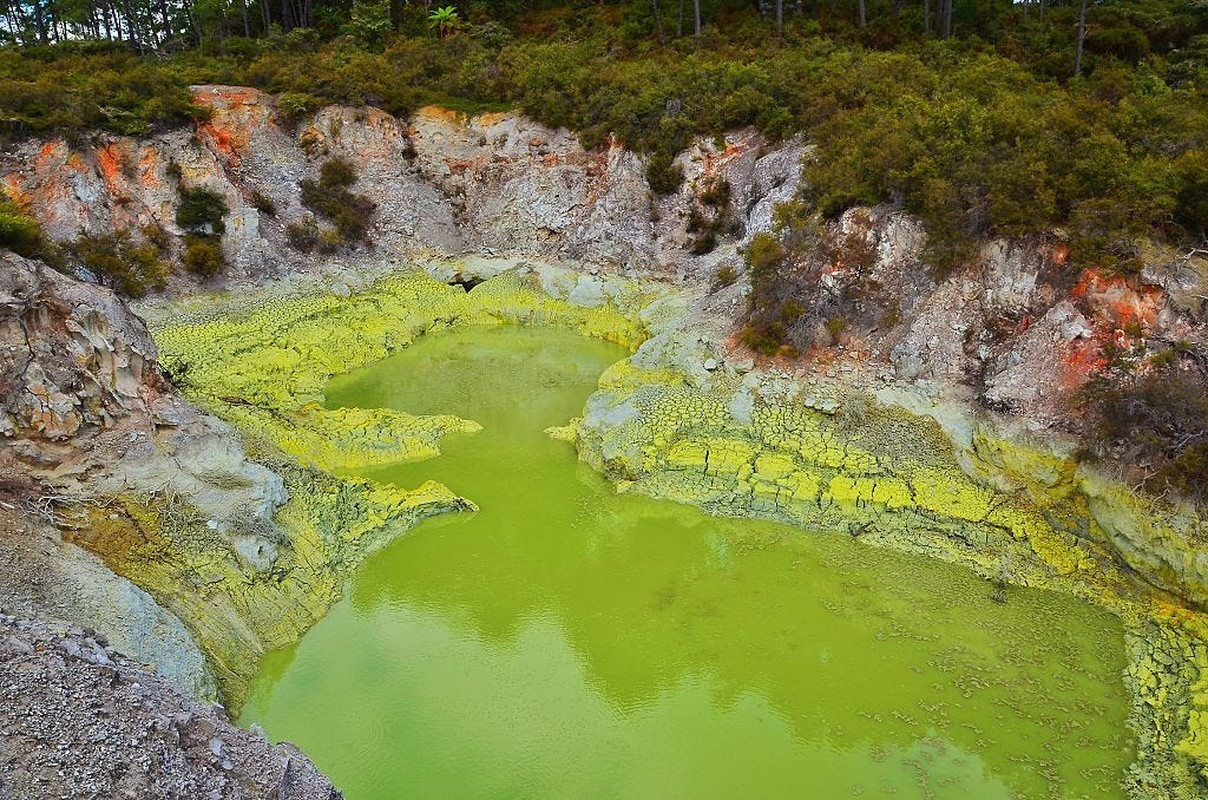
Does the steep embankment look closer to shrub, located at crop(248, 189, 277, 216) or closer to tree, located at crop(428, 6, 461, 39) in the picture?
shrub, located at crop(248, 189, 277, 216)

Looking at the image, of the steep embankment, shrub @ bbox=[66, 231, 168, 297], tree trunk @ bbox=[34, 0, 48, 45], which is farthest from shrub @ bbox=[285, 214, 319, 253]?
tree trunk @ bbox=[34, 0, 48, 45]

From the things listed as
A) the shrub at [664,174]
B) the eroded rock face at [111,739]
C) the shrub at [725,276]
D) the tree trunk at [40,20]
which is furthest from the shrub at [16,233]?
the tree trunk at [40,20]

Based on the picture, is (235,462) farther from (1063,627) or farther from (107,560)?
(1063,627)

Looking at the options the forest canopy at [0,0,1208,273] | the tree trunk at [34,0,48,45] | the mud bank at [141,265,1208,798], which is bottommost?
the mud bank at [141,265,1208,798]

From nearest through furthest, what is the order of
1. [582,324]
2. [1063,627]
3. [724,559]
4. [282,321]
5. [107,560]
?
[107,560], [1063,627], [724,559], [282,321], [582,324]

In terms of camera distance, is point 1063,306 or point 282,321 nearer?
point 1063,306

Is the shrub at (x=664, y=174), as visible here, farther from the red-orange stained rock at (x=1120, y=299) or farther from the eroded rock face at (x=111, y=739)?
the eroded rock face at (x=111, y=739)

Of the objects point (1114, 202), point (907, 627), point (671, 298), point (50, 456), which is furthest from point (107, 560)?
point (1114, 202)
